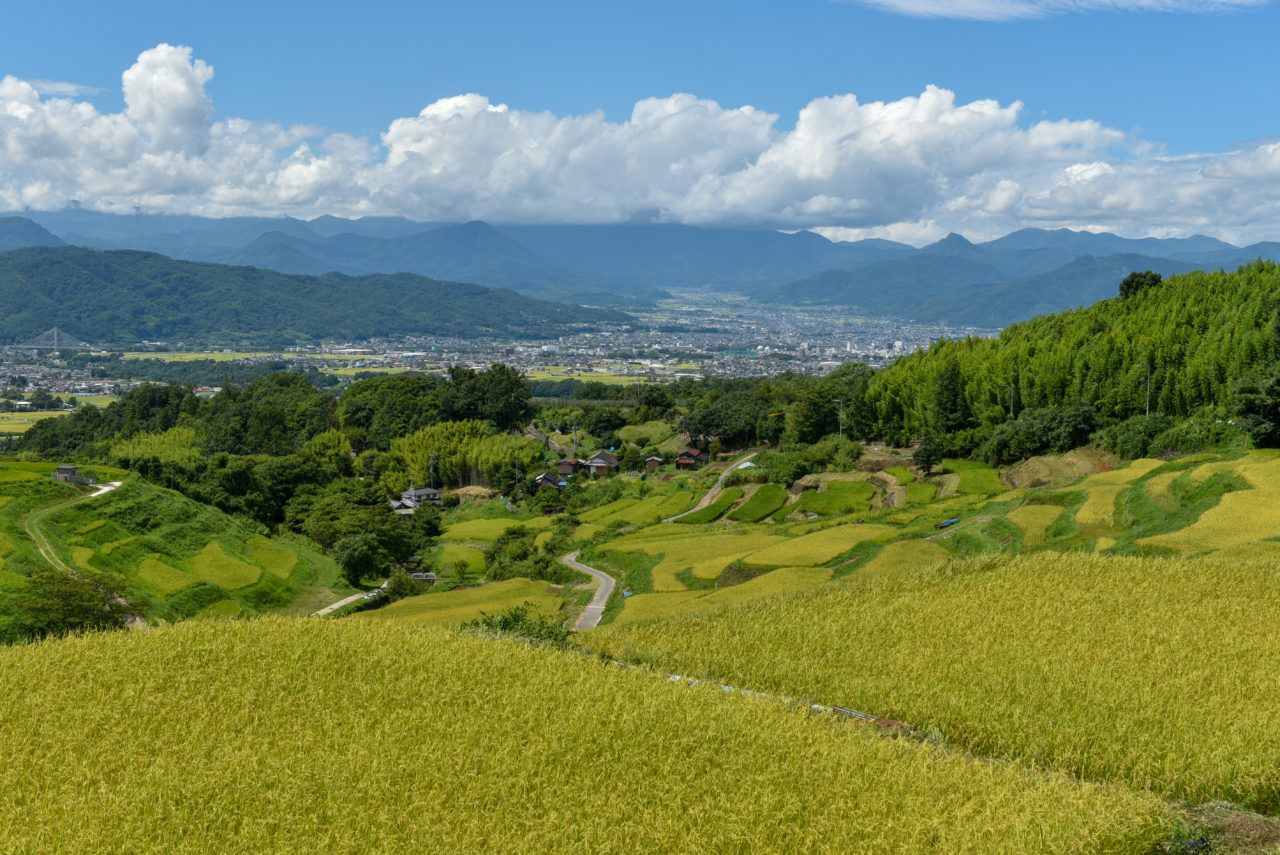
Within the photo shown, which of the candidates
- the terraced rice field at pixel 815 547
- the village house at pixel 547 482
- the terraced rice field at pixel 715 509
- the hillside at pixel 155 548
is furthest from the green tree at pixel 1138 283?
the hillside at pixel 155 548

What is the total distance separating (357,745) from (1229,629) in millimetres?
15793

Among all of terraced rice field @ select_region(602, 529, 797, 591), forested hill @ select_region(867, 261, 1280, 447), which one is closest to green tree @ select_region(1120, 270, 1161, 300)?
forested hill @ select_region(867, 261, 1280, 447)

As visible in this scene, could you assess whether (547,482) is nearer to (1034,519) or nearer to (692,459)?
(692,459)

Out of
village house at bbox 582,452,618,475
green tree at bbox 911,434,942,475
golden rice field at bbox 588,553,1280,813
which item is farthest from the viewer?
village house at bbox 582,452,618,475

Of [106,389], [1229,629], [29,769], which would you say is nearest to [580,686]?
[29,769]

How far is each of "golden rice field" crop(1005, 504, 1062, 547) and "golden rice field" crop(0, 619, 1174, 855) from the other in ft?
52.6

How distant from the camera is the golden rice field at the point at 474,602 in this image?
30094mm

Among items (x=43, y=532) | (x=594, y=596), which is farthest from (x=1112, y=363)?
(x=43, y=532)

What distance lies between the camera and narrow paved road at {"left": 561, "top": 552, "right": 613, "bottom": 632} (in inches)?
1126

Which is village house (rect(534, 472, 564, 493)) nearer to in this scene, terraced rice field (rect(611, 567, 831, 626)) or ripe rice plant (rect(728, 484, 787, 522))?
ripe rice plant (rect(728, 484, 787, 522))

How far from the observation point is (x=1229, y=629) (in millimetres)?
16672

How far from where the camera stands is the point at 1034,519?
27641 millimetres

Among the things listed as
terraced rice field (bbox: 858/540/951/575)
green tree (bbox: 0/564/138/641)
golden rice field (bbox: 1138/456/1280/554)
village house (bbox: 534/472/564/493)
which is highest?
golden rice field (bbox: 1138/456/1280/554)

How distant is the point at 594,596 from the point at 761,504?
16850mm
